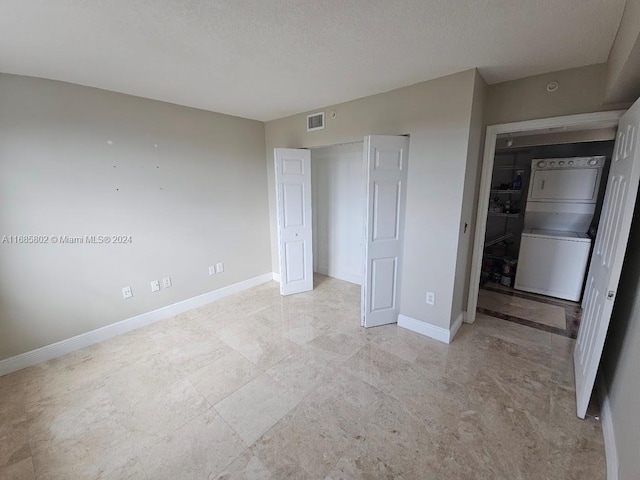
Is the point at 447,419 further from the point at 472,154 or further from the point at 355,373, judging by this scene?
the point at 472,154

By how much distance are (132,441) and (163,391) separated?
1.30 ft

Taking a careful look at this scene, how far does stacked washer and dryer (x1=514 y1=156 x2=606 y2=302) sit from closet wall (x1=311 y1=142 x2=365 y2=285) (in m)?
2.31

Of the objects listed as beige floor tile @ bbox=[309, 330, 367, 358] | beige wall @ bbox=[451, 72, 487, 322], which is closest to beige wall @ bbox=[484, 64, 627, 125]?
beige wall @ bbox=[451, 72, 487, 322]

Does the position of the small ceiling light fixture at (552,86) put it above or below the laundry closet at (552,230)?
above

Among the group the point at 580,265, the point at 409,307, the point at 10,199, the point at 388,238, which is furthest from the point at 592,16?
the point at 10,199

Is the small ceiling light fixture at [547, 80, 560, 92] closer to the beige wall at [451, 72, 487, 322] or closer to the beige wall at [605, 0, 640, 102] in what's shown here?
the beige wall at [605, 0, 640, 102]

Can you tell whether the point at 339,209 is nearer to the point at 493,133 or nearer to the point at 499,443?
the point at 493,133

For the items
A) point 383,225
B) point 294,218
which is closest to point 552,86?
point 383,225

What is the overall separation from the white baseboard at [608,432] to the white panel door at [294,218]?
2.98m

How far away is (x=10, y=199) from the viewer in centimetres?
209

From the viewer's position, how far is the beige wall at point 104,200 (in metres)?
2.14

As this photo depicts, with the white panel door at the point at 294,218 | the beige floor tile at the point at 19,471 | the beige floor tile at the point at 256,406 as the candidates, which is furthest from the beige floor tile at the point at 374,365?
the beige floor tile at the point at 19,471

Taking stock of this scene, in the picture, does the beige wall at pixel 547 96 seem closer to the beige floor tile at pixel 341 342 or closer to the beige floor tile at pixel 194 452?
the beige floor tile at pixel 341 342

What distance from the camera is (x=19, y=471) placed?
56.4 inches
